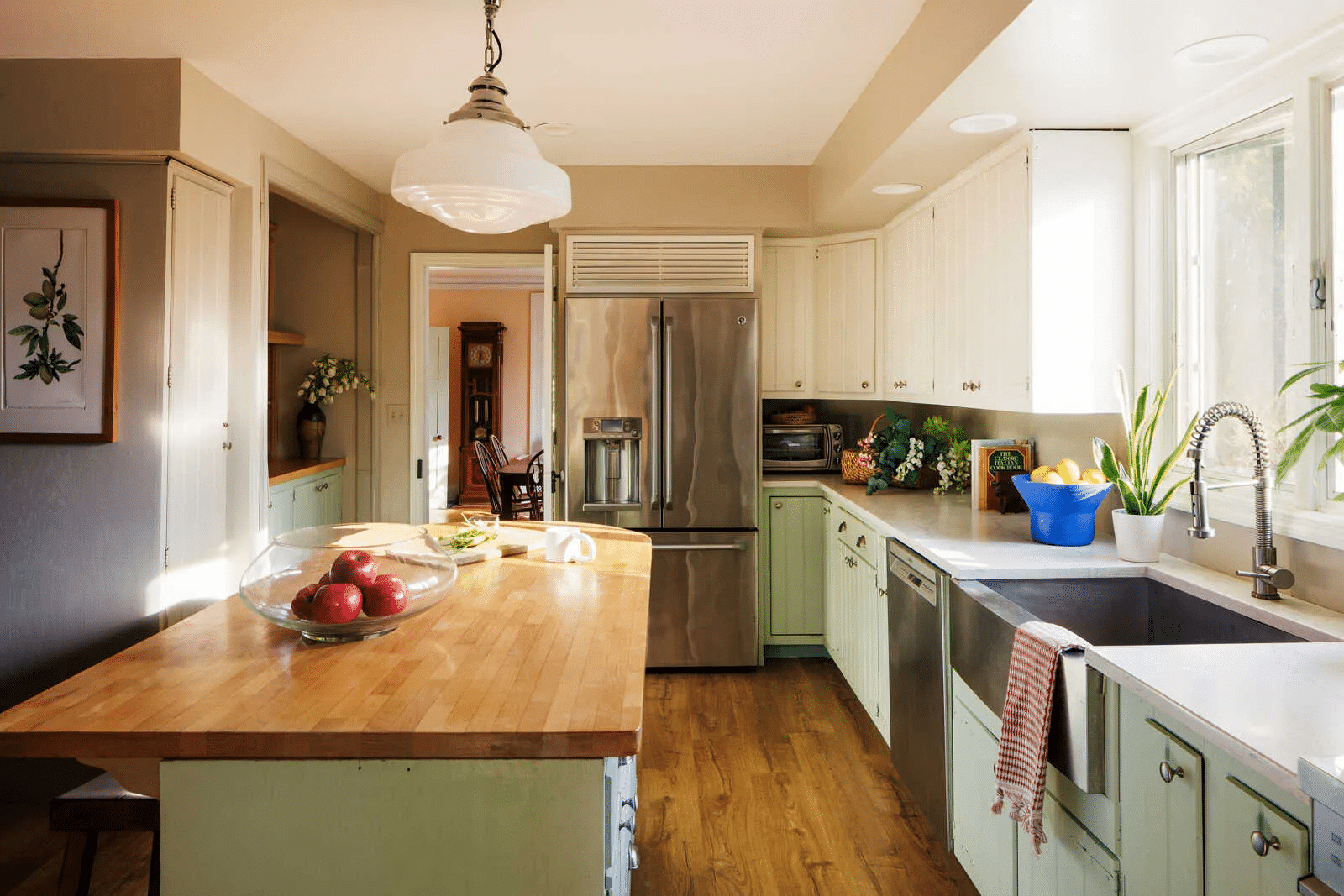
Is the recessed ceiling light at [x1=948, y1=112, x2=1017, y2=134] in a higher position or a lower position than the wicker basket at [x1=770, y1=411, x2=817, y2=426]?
higher

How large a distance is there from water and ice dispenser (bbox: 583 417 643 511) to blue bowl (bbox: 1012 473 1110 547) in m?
1.91

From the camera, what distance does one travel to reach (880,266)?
426 centimetres

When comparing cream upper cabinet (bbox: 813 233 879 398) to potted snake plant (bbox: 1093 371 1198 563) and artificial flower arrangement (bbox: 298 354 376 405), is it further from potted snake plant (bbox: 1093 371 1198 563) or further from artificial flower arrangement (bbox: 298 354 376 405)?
artificial flower arrangement (bbox: 298 354 376 405)

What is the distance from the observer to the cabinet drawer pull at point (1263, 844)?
3.59 feet

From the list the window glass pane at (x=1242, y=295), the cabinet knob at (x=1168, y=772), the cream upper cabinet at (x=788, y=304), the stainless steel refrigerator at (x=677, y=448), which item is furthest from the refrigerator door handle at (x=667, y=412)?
the cabinet knob at (x=1168, y=772)

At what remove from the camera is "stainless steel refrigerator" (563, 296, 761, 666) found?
13.3ft

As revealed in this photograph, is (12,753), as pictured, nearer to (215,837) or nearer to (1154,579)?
(215,837)

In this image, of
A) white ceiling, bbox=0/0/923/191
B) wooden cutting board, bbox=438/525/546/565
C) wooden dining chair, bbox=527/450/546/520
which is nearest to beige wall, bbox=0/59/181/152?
white ceiling, bbox=0/0/923/191

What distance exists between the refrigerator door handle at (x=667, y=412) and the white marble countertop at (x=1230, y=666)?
1632 mm

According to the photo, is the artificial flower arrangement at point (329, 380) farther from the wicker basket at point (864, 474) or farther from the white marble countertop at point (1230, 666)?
the white marble countertop at point (1230, 666)

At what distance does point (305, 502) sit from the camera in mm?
4121

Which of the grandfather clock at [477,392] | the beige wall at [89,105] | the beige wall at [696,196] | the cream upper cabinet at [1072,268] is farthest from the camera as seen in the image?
the grandfather clock at [477,392]

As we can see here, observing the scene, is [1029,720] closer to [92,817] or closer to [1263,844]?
[1263,844]

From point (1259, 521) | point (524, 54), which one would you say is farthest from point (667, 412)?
point (1259, 521)
